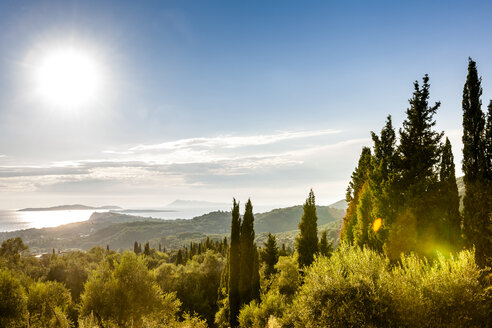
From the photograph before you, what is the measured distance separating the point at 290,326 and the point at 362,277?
7156mm

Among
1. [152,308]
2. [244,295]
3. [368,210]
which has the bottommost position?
[244,295]

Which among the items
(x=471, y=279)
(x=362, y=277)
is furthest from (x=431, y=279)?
(x=362, y=277)

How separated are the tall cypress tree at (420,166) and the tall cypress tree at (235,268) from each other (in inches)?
971

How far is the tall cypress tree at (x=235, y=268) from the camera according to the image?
3588 cm

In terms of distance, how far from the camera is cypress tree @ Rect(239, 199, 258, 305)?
3653 cm

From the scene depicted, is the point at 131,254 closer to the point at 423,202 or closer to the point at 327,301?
the point at 327,301

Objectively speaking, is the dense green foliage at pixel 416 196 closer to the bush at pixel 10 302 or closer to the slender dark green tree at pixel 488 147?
the slender dark green tree at pixel 488 147

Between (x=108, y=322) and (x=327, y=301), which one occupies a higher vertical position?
(x=327, y=301)

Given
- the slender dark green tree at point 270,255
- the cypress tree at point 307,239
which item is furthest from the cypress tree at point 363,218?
the slender dark green tree at point 270,255

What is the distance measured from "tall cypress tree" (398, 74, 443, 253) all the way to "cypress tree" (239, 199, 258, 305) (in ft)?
75.3

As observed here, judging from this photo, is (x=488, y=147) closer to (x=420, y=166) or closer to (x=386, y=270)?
(x=420, y=166)

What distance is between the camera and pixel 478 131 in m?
20.6

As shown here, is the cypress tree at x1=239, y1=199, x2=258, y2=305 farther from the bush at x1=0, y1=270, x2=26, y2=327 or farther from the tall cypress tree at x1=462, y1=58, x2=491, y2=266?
the tall cypress tree at x1=462, y1=58, x2=491, y2=266

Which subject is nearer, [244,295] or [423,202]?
[423,202]
